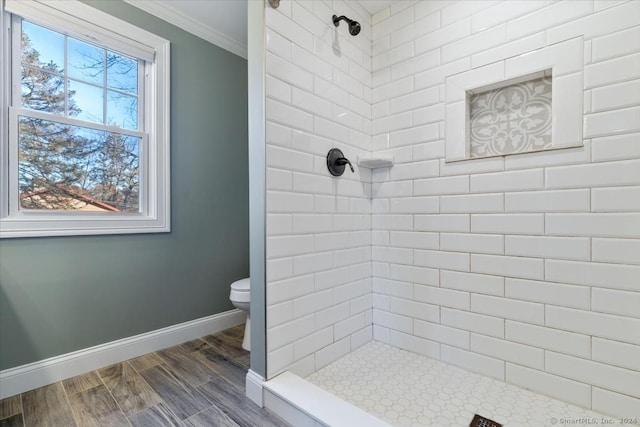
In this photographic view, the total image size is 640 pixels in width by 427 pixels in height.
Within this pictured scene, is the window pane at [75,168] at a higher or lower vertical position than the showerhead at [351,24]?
lower

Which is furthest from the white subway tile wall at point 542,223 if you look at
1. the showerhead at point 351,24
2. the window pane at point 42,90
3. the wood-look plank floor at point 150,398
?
the window pane at point 42,90

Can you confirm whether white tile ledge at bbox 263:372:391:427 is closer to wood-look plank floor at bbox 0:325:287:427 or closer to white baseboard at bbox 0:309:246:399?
wood-look plank floor at bbox 0:325:287:427

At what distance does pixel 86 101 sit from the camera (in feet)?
5.91

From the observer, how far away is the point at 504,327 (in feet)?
4.70

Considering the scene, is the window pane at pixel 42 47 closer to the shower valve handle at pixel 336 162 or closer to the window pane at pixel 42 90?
the window pane at pixel 42 90

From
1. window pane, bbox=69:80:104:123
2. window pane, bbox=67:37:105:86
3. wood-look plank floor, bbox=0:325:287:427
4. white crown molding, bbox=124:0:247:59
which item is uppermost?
white crown molding, bbox=124:0:247:59

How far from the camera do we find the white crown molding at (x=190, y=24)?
6.51ft

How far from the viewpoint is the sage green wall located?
1.56 m

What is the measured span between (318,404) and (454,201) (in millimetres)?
1231

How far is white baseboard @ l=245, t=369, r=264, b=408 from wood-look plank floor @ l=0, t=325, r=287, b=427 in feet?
0.08

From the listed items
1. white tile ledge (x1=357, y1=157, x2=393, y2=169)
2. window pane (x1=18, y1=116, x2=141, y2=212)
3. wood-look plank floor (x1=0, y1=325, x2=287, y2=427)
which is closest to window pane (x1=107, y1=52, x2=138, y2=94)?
window pane (x1=18, y1=116, x2=141, y2=212)

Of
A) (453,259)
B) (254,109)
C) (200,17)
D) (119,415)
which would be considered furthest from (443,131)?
(119,415)

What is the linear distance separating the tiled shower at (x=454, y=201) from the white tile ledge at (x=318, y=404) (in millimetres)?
80

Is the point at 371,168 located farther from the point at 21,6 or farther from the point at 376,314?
the point at 21,6
